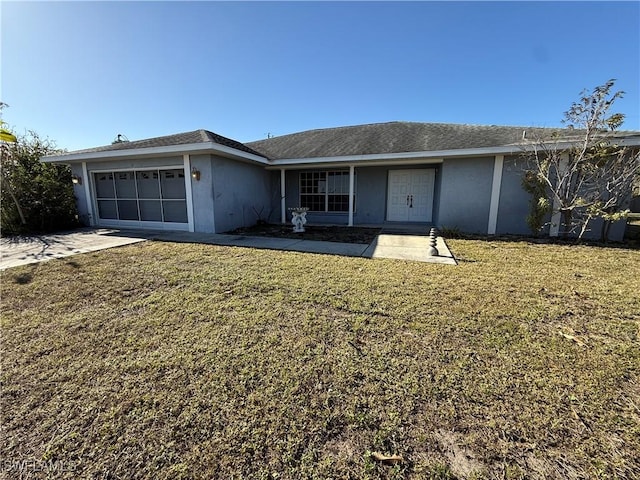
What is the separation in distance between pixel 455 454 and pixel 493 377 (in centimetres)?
90

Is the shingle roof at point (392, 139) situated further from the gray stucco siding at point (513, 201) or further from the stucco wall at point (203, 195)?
the stucco wall at point (203, 195)

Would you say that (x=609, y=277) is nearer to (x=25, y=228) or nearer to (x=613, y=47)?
(x=613, y=47)

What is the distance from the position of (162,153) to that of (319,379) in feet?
30.6

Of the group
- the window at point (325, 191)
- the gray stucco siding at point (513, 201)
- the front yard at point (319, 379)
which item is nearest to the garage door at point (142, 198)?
the window at point (325, 191)

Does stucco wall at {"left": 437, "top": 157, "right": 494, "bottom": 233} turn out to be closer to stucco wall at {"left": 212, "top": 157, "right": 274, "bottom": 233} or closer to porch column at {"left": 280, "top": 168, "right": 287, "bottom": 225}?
porch column at {"left": 280, "top": 168, "right": 287, "bottom": 225}

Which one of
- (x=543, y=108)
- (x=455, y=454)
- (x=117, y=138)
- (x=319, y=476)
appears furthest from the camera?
(x=117, y=138)

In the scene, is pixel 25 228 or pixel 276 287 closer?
pixel 276 287

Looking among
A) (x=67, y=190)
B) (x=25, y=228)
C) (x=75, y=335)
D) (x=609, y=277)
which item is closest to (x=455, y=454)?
(x=75, y=335)

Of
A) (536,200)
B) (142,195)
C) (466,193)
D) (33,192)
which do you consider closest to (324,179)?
(466,193)

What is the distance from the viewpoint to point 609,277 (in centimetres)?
457

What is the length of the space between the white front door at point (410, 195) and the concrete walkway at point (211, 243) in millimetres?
3261

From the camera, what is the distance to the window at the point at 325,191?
11.9 meters

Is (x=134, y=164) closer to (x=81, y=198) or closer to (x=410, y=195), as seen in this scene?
(x=81, y=198)

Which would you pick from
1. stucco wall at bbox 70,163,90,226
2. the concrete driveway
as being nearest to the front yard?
the concrete driveway
